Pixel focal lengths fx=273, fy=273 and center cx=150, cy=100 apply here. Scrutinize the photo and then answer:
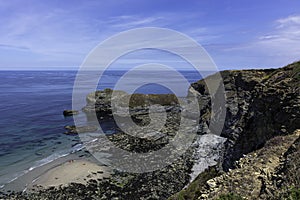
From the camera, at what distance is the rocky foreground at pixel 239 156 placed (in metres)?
11.1

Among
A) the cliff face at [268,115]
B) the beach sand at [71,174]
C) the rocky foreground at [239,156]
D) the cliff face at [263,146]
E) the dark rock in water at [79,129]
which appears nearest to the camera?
the cliff face at [263,146]

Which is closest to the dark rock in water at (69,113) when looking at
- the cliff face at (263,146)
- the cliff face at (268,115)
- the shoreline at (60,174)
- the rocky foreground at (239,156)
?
the rocky foreground at (239,156)

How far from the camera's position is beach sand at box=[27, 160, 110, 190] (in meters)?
31.3

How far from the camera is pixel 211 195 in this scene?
36.3ft

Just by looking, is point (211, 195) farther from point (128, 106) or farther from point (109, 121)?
point (128, 106)

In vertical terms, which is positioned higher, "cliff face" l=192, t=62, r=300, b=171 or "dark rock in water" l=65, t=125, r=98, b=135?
"cliff face" l=192, t=62, r=300, b=171

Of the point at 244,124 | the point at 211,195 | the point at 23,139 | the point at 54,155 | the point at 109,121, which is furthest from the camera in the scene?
the point at 109,121

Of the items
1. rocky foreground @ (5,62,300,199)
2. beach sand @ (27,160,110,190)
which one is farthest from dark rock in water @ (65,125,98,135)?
beach sand @ (27,160,110,190)

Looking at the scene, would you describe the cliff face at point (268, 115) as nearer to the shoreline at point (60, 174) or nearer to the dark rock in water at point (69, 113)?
the shoreline at point (60, 174)

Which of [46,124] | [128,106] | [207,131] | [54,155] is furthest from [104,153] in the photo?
[128,106]

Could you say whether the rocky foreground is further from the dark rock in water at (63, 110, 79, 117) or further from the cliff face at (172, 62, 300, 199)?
the dark rock in water at (63, 110, 79, 117)

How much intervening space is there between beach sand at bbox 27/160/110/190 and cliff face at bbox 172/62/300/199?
13.6 meters

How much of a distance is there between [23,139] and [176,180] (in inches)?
1164

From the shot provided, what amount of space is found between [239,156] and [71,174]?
20.7 meters
